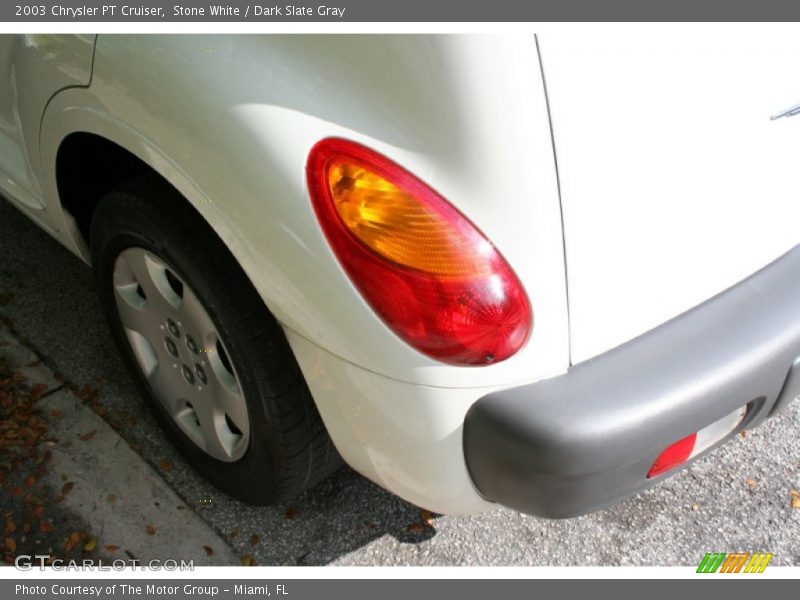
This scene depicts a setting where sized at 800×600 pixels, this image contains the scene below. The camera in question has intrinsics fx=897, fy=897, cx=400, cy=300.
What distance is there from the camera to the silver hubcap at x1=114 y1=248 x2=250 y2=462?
2.10 m

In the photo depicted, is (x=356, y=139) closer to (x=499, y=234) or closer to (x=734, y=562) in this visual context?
(x=499, y=234)

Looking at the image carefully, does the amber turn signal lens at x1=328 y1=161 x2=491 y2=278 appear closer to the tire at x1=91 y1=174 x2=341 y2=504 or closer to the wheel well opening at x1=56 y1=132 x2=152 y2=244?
the tire at x1=91 y1=174 x2=341 y2=504

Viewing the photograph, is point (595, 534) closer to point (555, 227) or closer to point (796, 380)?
point (796, 380)

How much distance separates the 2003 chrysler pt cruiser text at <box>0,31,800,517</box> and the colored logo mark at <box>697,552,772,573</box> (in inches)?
21.7

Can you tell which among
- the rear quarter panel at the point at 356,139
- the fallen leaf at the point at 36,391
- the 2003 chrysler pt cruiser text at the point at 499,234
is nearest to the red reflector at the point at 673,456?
the 2003 chrysler pt cruiser text at the point at 499,234

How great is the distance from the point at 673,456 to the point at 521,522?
27.3 inches

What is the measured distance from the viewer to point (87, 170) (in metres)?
2.36

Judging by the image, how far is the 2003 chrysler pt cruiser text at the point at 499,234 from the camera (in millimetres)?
1554

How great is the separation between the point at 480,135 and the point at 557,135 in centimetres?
14

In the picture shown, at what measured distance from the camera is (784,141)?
178 centimetres

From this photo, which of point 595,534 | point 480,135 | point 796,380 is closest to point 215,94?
point 480,135

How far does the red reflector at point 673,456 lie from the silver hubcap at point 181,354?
92cm

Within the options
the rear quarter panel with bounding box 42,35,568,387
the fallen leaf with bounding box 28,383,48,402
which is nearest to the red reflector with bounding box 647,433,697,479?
the rear quarter panel with bounding box 42,35,568,387

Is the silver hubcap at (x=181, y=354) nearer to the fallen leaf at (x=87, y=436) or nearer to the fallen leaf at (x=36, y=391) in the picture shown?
the fallen leaf at (x=87, y=436)
